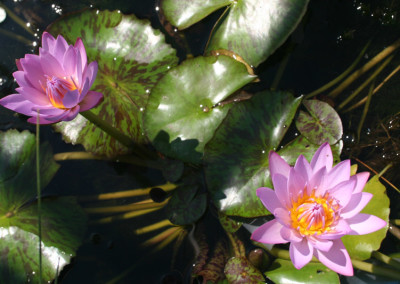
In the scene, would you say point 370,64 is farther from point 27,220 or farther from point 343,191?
point 27,220

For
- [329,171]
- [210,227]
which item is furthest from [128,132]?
[329,171]

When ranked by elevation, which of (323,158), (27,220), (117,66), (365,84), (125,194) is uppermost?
(117,66)

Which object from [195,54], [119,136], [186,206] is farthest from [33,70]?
[195,54]

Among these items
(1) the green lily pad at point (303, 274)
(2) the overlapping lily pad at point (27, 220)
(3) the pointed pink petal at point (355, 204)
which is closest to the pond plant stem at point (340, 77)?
(3) the pointed pink petal at point (355, 204)

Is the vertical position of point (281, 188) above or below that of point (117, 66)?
below

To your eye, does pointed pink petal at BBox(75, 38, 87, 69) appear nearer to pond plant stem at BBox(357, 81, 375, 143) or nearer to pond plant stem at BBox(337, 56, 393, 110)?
pond plant stem at BBox(337, 56, 393, 110)

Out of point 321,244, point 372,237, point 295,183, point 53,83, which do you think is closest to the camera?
point 321,244
